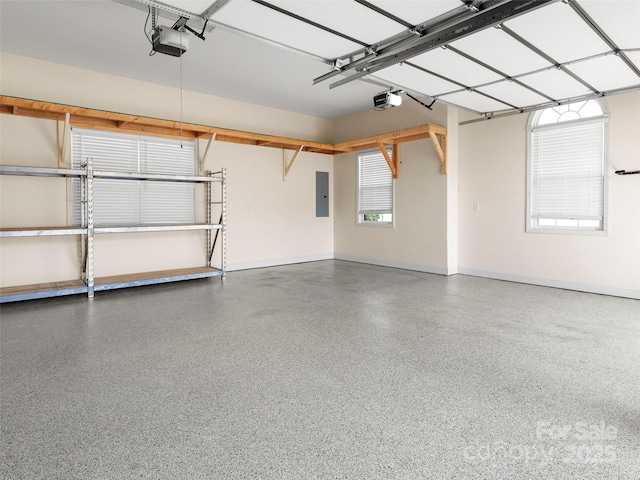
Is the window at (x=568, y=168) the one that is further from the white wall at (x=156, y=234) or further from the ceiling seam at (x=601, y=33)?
the white wall at (x=156, y=234)

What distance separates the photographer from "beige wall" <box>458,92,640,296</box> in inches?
199

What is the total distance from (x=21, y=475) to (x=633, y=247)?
6.36 m

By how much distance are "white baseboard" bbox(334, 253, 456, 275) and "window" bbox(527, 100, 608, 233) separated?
159cm

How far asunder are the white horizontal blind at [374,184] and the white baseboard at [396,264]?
99 cm

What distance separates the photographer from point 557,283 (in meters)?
5.76

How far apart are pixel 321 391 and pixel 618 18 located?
3427mm

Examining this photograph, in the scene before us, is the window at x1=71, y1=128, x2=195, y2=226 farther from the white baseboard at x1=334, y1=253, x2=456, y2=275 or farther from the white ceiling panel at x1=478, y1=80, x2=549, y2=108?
the white ceiling panel at x1=478, y1=80, x2=549, y2=108

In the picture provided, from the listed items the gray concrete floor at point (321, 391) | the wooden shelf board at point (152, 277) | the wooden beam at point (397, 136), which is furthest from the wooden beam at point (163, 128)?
the gray concrete floor at point (321, 391)

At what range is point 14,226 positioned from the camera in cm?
516

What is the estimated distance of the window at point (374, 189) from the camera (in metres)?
7.83

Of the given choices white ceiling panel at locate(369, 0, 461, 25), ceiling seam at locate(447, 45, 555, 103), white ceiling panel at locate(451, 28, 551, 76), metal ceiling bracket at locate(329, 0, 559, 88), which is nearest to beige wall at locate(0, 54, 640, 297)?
ceiling seam at locate(447, 45, 555, 103)

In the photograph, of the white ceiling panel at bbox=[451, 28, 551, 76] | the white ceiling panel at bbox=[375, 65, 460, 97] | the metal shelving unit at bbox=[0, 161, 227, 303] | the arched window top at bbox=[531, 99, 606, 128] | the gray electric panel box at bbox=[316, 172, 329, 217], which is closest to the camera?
the white ceiling panel at bbox=[451, 28, 551, 76]

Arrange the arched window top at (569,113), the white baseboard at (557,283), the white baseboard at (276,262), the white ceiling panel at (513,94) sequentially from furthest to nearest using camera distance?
the white baseboard at (276,262) < the arched window top at (569,113) < the white baseboard at (557,283) < the white ceiling panel at (513,94)

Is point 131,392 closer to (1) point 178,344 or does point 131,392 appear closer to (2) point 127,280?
(1) point 178,344
